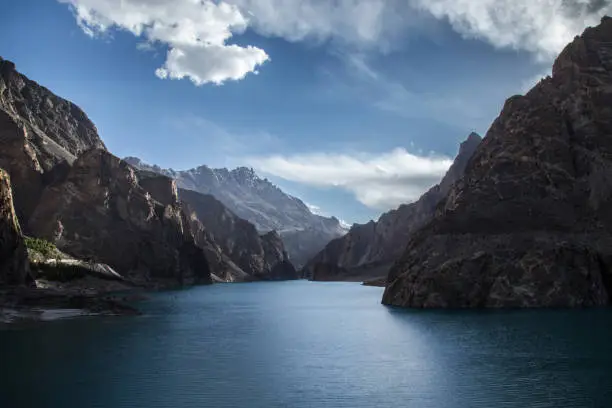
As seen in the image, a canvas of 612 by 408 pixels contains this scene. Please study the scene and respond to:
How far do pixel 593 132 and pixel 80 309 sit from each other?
5553 inches

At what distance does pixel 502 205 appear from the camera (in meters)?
Result: 148

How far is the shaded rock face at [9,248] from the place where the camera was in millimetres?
154450

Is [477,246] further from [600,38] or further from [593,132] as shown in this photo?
[600,38]

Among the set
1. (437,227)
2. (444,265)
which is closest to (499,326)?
(444,265)

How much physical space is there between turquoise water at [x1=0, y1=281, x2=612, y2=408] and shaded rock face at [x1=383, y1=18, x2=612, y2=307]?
22.3 m

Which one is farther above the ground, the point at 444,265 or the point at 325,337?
the point at 444,265

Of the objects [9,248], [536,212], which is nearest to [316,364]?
[536,212]

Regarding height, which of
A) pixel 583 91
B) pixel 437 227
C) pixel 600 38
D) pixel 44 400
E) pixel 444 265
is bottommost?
pixel 44 400

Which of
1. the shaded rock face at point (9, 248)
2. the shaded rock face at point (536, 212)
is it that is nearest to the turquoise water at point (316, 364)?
the shaded rock face at point (536, 212)

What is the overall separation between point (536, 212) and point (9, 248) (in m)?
144

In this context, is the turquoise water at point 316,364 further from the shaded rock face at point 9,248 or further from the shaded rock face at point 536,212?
the shaded rock face at point 9,248

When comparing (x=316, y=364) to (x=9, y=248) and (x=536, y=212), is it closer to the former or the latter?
(x=536, y=212)

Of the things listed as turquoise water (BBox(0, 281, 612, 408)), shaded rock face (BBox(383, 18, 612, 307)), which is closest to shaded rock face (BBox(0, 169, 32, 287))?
turquoise water (BBox(0, 281, 612, 408))

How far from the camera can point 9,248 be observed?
158 meters
